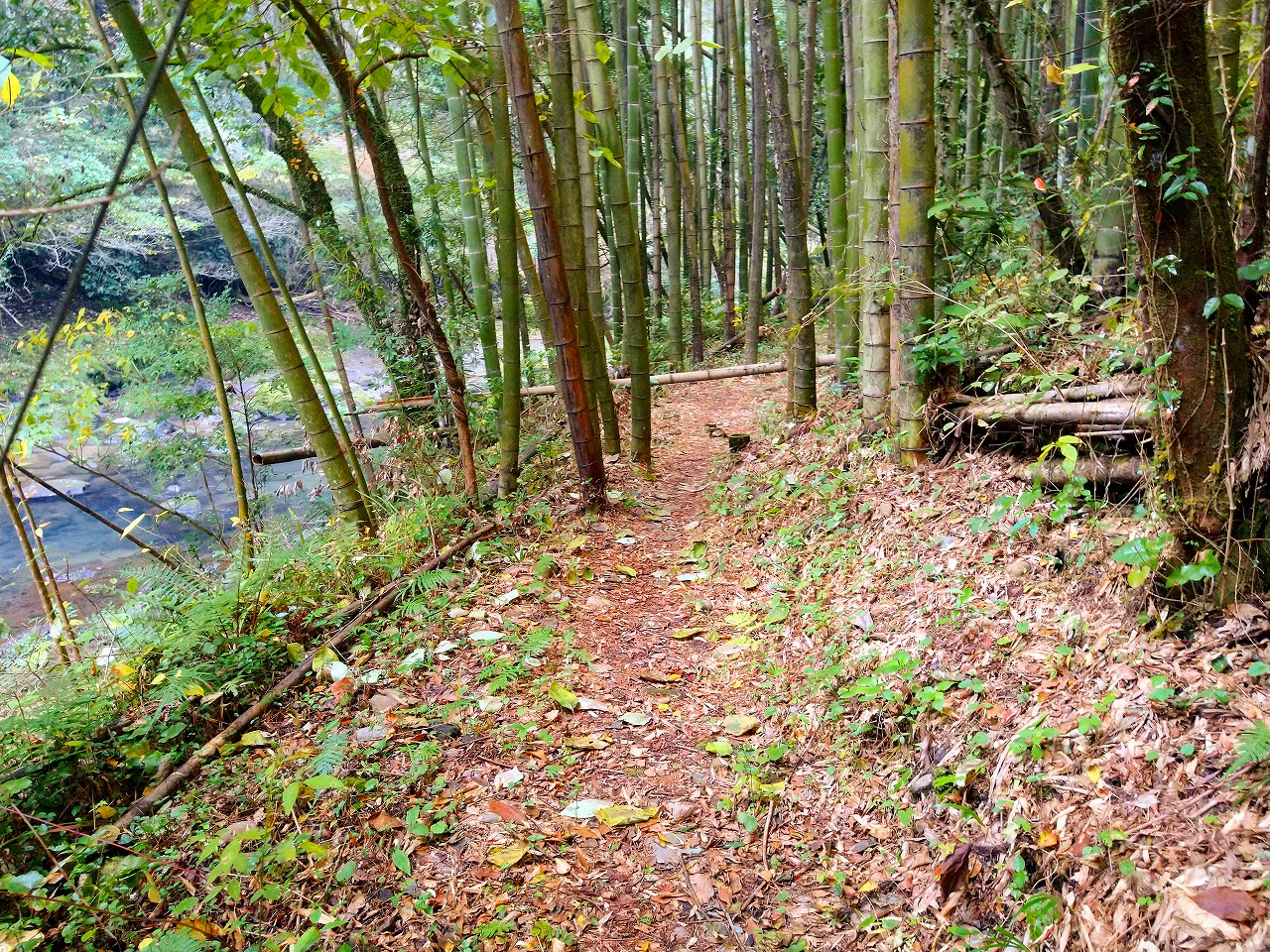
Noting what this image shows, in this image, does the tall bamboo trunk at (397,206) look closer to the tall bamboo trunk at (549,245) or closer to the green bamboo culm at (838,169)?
the tall bamboo trunk at (549,245)

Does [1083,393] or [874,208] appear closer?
[1083,393]

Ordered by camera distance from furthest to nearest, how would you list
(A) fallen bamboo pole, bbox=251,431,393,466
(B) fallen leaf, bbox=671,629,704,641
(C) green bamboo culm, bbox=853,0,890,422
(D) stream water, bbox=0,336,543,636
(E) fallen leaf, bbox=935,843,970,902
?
(D) stream water, bbox=0,336,543,636 < (A) fallen bamboo pole, bbox=251,431,393,466 < (C) green bamboo culm, bbox=853,0,890,422 < (B) fallen leaf, bbox=671,629,704,641 < (E) fallen leaf, bbox=935,843,970,902

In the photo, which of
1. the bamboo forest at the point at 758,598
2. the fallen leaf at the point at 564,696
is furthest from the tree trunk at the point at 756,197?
the fallen leaf at the point at 564,696

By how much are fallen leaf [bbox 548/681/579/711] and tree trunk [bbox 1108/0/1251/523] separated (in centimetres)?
229

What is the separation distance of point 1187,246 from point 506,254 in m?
3.63

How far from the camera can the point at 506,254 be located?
15.6ft

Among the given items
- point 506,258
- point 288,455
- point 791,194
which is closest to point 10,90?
point 506,258

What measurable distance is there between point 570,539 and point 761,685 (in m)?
1.79

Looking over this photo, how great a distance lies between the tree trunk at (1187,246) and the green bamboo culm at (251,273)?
10.6 feet

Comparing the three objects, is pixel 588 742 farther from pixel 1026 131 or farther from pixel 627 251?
pixel 1026 131

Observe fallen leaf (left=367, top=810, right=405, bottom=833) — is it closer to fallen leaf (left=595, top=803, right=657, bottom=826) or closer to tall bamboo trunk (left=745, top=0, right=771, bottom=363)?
fallen leaf (left=595, top=803, right=657, bottom=826)

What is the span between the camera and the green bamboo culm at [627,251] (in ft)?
17.8

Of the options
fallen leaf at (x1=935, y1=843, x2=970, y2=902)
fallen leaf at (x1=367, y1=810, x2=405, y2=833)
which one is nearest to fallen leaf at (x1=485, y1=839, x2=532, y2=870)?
fallen leaf at (x1=367, y1=810, x2=405, y2=833)

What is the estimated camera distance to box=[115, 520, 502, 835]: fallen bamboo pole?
9.25 ft
